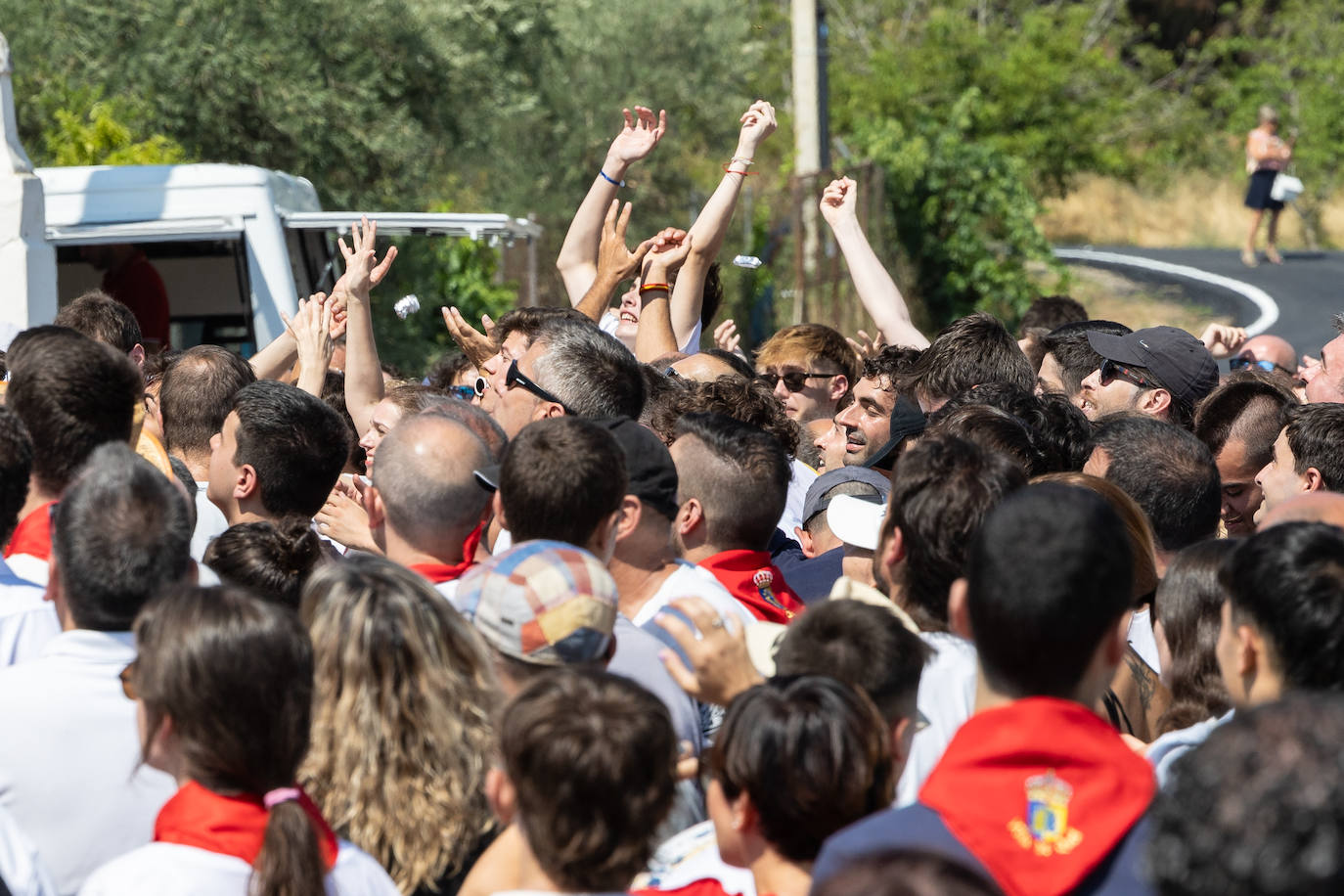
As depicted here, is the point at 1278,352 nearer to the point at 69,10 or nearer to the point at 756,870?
the point at 756,870

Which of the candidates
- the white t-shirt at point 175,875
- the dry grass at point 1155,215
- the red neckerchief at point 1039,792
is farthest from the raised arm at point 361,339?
the dry grass at point 1155,215

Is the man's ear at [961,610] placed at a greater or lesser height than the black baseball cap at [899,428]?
greater

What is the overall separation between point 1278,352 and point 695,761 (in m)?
6.10

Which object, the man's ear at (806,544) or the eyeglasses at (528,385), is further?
the man's ear at (806,544)

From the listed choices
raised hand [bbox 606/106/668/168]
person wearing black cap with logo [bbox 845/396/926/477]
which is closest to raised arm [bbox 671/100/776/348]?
raised hand [bbox 606/106/668/168]

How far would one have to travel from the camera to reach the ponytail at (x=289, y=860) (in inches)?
91.9

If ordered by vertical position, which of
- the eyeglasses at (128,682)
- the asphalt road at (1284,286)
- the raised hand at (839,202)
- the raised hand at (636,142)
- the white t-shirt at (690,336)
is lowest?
the asphalt road at (1284,286)

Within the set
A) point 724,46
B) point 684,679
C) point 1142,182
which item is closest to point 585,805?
point 684,679

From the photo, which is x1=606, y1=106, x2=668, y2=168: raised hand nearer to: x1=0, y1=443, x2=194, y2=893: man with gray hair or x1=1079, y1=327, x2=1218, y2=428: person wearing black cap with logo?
x1=1079, y1=327, x2=1218, y2=428: person wearing black cap with logo

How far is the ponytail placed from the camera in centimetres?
233

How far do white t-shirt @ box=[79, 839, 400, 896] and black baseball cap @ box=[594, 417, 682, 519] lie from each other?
1504 mm

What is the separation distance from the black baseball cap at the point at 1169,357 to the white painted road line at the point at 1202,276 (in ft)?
30.1

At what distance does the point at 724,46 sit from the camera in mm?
22062

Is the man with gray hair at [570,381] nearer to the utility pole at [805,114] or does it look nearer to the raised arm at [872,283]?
the raised arm at [872,283]
